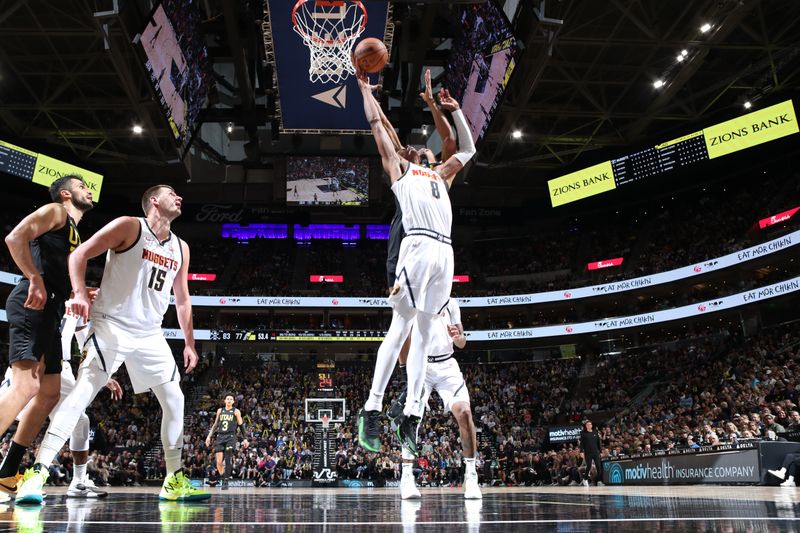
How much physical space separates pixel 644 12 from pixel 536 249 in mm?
18867

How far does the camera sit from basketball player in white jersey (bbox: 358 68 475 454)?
15.2 ft

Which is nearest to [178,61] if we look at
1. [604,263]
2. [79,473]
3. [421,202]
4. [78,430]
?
[78,430]

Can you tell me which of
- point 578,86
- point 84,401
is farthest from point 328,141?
point 84,401

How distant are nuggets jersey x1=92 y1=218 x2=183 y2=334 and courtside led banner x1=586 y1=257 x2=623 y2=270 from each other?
30.4 meters

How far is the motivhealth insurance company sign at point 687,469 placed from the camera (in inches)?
478

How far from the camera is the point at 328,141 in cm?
3055

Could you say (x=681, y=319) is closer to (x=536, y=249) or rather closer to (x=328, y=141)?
(x=536, y=249)

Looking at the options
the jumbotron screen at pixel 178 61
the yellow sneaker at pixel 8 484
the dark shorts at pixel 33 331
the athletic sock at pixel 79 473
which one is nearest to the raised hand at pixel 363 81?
the dark shorts at pixel 33 331

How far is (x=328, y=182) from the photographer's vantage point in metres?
28.1

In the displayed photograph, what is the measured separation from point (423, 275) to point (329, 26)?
12.8 meters

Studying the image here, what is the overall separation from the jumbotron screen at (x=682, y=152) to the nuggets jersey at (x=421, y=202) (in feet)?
71.1

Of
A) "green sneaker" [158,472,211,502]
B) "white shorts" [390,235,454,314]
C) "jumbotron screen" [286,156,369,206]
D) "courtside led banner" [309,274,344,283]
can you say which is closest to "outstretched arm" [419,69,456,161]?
"white shorts" [390,235,454,314]

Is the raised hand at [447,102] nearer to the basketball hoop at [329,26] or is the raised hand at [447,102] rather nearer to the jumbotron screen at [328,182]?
the basketball hoop at [329,26]

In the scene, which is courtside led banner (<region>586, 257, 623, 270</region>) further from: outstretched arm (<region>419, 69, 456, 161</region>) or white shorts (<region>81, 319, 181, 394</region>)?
white shorts (<region>81, 319, 181, 394</region>)
